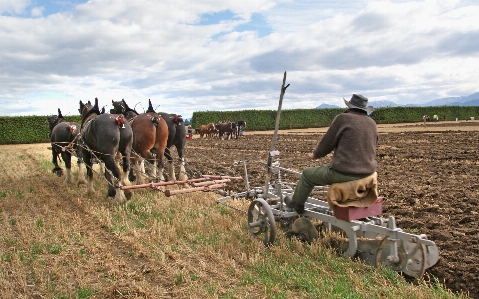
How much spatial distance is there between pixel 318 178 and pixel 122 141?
5335mm

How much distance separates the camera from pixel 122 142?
9.12 meters

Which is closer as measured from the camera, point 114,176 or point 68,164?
point 114,176

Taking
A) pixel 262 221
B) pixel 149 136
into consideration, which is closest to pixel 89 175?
pixel 149 136

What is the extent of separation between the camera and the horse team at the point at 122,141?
28.3 feet

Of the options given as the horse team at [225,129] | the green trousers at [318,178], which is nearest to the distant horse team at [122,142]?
the green trousers at [318,178]

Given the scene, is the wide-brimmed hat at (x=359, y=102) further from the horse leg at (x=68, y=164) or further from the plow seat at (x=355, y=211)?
the horse leg at (x=68, y=164)

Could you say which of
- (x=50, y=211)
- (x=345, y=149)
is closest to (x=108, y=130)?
(x=50, y=211)

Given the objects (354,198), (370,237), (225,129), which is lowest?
(370,237)

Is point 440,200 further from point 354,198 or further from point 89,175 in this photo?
point 89,175

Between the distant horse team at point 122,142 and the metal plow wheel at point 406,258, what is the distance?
4.64 m

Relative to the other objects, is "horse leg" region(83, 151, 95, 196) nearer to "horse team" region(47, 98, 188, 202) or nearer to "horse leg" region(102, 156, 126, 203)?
"horse team" region(47, 98, 188, 202)

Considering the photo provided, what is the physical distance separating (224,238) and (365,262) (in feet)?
6.24

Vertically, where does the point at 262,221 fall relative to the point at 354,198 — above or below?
below

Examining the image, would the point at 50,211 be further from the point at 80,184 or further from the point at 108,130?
the point at 80,184
